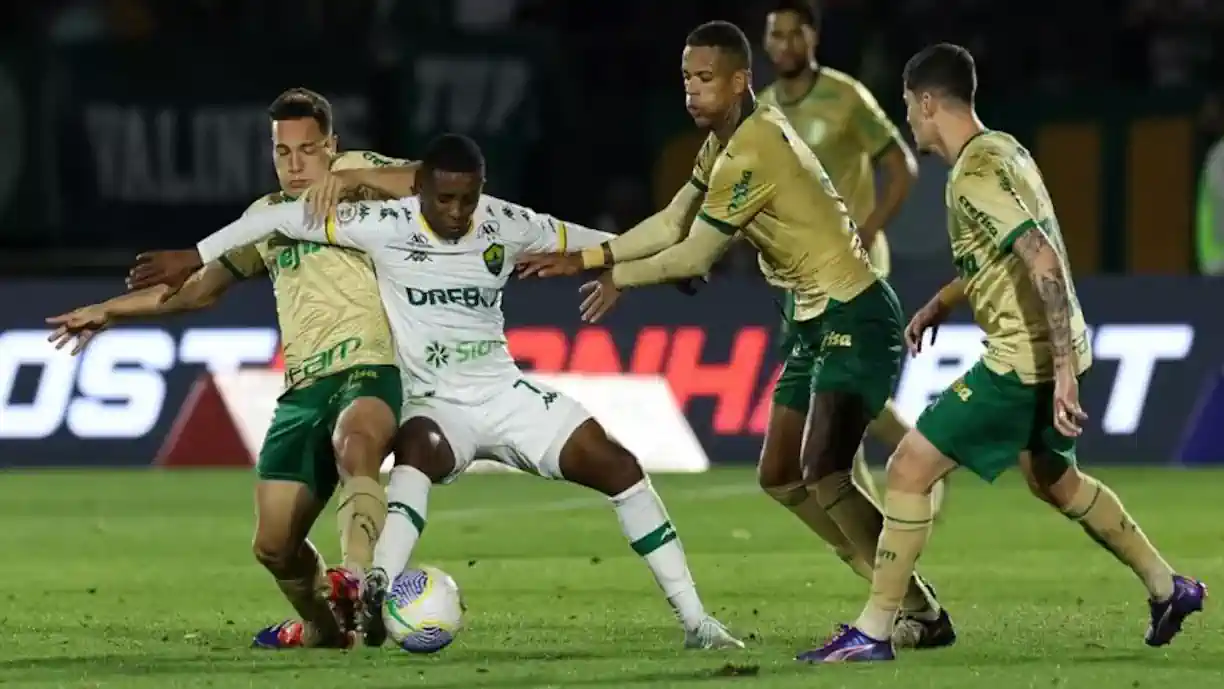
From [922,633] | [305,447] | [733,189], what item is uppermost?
[733,189]

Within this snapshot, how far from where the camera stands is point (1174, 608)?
28.3ft

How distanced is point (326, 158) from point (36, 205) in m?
11.2

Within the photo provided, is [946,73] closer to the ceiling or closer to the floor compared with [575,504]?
closer to the ceiling

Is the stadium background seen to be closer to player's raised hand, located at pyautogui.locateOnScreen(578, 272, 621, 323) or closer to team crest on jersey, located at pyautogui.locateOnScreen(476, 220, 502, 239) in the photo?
player's raised hand, located at pyautogui.locateOnScreen(578, 272, 621, 323)

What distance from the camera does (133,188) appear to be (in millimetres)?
20156

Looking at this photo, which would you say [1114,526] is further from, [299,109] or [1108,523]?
[299,109]

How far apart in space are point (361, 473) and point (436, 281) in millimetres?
696

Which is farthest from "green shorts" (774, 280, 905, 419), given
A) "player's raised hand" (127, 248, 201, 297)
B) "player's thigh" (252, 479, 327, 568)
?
"player's raised hand" (127, 248, 201, 297)

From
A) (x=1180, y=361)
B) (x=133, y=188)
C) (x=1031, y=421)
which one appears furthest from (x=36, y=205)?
(x=1031, y=421)

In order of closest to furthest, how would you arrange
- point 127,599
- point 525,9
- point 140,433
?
point 127,599
point 140,433
point 525,9

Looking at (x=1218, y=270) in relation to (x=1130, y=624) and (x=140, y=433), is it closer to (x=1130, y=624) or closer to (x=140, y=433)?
(x=140, y=433)

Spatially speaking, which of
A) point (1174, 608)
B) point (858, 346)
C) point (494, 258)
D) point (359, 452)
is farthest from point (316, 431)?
point (1174, 608)

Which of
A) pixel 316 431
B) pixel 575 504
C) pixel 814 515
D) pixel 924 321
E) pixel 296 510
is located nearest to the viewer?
pixel 296 510

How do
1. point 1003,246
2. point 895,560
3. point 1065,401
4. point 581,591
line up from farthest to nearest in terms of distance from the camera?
Result: point 581,591 < point 895,560 < point 1003,246 < point 1065,401
